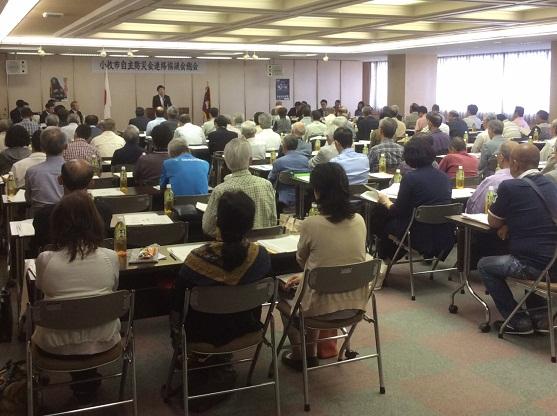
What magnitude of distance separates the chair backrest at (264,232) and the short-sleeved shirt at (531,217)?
148 cm

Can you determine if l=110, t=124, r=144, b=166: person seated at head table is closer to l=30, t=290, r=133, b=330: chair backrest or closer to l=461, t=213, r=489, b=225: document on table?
l=461, t=213, r=489, b=225: document on table

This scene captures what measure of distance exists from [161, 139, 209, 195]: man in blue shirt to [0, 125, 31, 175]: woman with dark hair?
1.98 m

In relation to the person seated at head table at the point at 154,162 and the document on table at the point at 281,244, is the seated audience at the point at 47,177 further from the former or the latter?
the document on table at the point at 281,244

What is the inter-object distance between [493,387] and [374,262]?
107 cm

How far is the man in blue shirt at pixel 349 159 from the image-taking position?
639 cm

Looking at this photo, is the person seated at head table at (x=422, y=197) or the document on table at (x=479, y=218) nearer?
the document on table at (x=479, y=218)

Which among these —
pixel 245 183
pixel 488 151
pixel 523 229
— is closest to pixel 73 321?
pixel 245 183

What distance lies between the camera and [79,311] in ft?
A: 8.98

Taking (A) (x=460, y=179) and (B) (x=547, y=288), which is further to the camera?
(A) (x=460, y=179)

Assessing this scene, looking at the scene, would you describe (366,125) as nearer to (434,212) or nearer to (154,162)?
(154,162)

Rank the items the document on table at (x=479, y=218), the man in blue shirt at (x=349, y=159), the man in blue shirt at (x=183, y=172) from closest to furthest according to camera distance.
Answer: the document on table at (x=479, y=218)
the man in blue shirt at (x=183, y=172)
the man in blue shirt at (x=349, y=159)

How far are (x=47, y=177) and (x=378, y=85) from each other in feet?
54.7

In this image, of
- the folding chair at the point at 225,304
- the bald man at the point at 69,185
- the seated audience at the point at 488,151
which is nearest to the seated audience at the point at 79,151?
the bald man at the point at 69,185

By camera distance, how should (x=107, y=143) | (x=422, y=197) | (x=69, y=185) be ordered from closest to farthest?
(x=69, y=185) → (x=422, y=197) → (x=107, y=143)
